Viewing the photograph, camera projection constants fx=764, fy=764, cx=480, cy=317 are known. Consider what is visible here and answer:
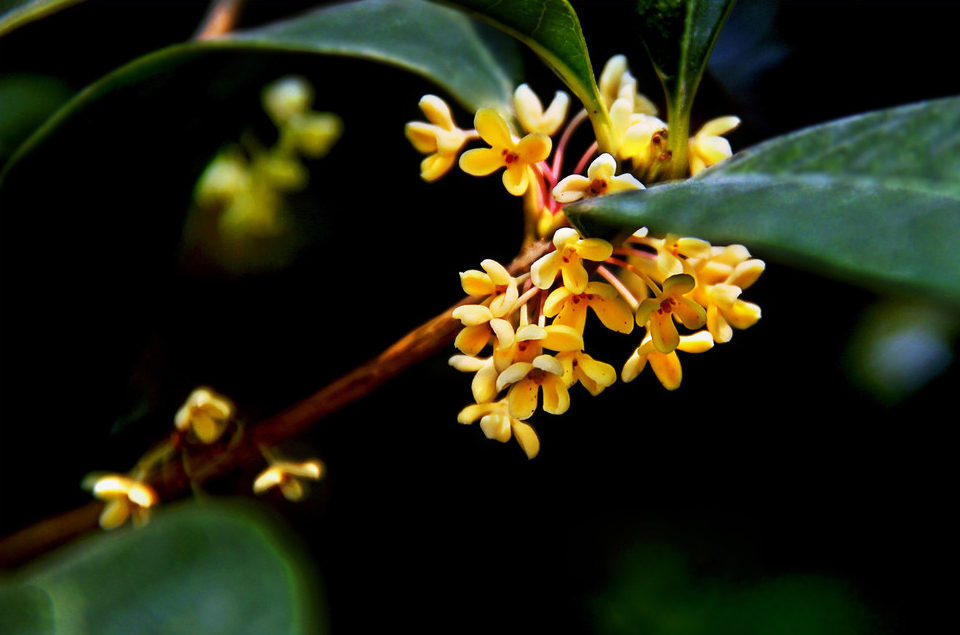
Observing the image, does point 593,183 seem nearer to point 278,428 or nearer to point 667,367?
point 667,367

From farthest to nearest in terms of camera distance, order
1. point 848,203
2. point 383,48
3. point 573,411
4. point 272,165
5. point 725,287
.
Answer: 1. point 272,165
2. point 573,411
3. point 383,48
4. point 725,287
5. point 848,203

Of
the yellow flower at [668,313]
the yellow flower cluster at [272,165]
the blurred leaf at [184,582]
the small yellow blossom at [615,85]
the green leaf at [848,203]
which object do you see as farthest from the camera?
the yellow flower cluster at [272,165]

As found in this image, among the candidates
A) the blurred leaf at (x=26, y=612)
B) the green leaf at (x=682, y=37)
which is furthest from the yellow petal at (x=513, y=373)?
the blurred leaf at (x=26, y=612)

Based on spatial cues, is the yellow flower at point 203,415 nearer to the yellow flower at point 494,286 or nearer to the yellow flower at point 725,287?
the yellow flower at point 494,286

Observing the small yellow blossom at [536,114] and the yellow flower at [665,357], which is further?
the small yellow blossom at [536,114]

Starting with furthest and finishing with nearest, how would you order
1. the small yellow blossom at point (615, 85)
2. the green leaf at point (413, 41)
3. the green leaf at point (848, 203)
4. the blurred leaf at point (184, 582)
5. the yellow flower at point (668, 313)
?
the green leaf at point (413, 41), the small yellow blossom at point (615, 85), the yellow flower at point (668, 313), the blurred leaf at point (184, 582), the green leaf at point (848, 203)

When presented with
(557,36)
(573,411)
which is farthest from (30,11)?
(573,411)
